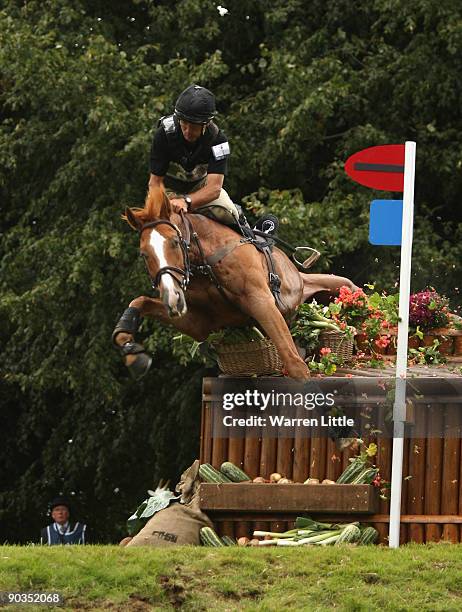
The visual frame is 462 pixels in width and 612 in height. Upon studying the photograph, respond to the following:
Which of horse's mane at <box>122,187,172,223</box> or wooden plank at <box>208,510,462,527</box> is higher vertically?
horse's mane at <box>122,187,172,223</box>

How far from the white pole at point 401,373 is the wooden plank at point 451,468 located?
430mm

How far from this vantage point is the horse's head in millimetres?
10367

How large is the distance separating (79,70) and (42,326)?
322 cm

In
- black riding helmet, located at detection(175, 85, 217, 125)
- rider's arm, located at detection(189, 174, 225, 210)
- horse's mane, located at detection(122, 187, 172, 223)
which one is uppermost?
black riding helmet, located at detection(175, 85, 217, 125)

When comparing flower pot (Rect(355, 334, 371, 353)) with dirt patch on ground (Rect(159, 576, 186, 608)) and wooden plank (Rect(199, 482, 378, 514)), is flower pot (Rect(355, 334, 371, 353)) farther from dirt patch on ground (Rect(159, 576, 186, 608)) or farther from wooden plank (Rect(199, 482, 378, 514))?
dirt patch on ground (Rect(159, 576, 186, 608))

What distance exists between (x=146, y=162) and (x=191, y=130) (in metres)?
7.46

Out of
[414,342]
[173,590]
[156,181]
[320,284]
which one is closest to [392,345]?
[414,342]

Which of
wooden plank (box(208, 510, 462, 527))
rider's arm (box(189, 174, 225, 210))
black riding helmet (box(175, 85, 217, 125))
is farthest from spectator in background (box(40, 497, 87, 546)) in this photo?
black riding helmet (box(175, 85, 217, 125))

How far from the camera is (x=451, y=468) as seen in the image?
11.5m

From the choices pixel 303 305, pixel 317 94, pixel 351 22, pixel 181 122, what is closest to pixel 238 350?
pixel 303 305

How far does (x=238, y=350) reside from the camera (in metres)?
11.9

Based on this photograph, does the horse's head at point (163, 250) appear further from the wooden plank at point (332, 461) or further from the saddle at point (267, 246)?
the wooden plank at point (332, 461)

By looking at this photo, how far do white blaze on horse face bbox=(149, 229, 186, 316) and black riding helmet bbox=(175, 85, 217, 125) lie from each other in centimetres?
95

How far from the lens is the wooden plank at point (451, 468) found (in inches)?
454
